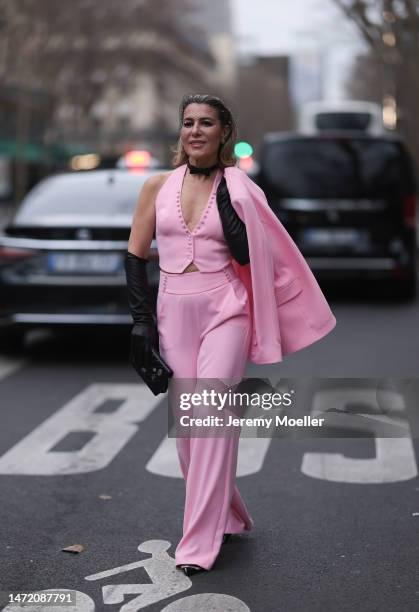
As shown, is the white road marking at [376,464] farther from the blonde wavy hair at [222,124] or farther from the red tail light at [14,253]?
the red tail light at [14,253]

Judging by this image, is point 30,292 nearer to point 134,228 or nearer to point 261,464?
point 261,464

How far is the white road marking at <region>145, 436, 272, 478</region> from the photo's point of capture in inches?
229

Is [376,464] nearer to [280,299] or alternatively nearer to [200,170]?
[280,299]

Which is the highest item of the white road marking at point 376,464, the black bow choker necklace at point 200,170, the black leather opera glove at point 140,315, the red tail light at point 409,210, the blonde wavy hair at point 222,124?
the blonde wavy hair at point 222,124

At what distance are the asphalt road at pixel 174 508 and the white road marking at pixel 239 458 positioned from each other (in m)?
0.01

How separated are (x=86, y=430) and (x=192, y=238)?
9.01 feet

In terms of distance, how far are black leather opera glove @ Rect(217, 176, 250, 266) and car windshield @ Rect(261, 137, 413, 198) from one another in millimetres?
9318

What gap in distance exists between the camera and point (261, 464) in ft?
19.6

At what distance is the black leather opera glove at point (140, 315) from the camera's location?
14.0ft

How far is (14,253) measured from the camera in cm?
905

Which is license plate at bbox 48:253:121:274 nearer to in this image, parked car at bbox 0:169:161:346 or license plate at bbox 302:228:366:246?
parked car at bbox 0:169:161:346

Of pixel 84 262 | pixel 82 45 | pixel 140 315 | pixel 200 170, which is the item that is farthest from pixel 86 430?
pixel 82 45

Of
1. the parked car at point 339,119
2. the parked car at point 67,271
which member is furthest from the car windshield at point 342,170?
the parked car at point 339,119

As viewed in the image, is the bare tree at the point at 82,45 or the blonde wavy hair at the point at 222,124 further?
the bare tree at the point at 82,45
